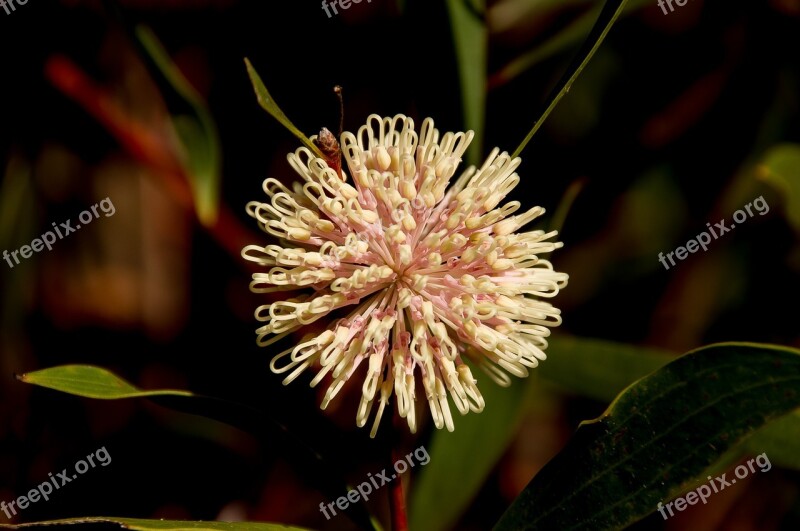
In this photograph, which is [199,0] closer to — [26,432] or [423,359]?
[26,432]

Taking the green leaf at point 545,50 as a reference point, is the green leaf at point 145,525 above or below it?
below

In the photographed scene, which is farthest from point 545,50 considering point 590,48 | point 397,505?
point 397,505

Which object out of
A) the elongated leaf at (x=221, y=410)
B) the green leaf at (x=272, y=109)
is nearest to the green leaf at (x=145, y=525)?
the elongated leaf at (x=221, y=410)

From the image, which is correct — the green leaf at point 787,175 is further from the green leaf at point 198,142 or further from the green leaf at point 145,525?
the green leaf at point 145,525

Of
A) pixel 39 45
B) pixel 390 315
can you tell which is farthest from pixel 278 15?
pixel 390 315

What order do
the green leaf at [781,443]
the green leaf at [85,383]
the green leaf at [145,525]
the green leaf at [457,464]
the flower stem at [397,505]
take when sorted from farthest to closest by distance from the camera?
1. the green leaf at [457,464]
2. the green leaf at [781,443]
3. the flower stem at [397,505]
4. the green leaf at [85,383]
5. the green leaf at [145,525]

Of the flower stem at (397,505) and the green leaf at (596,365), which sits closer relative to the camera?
the flower stem at (397,505)

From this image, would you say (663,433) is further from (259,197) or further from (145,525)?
(259,197)

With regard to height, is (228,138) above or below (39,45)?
below
